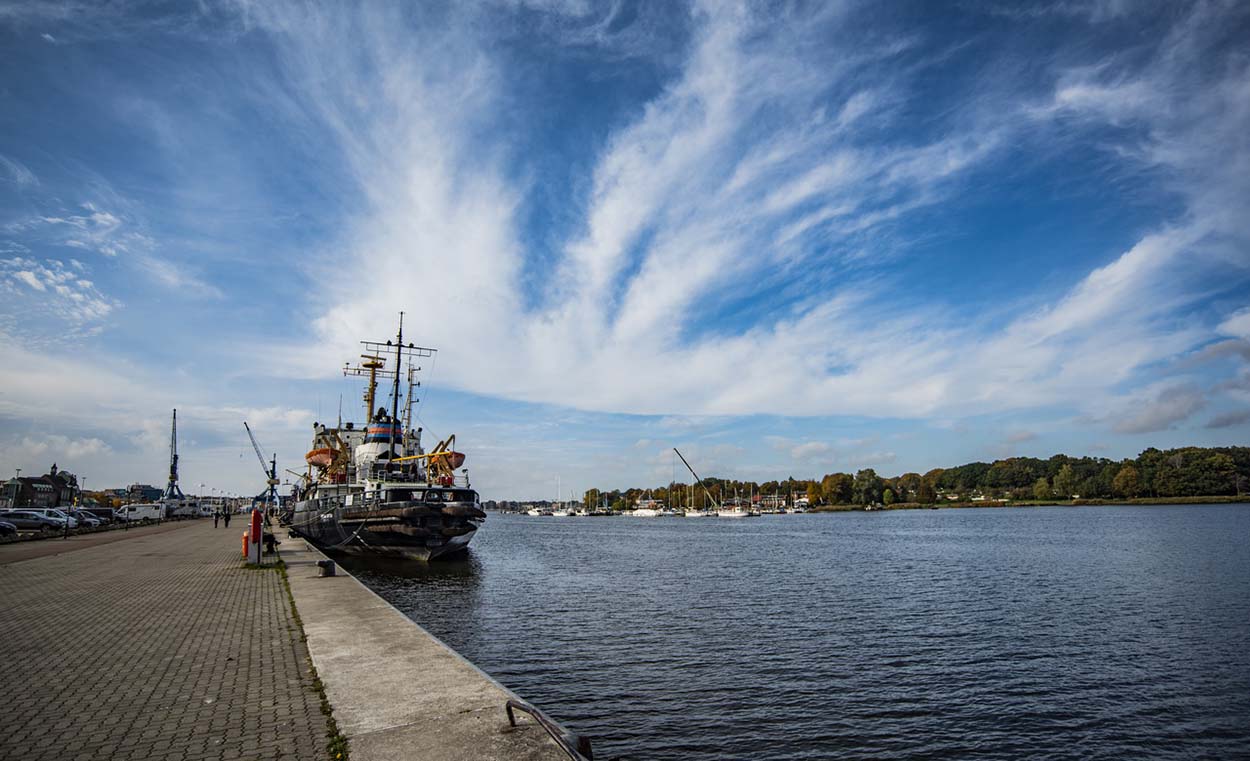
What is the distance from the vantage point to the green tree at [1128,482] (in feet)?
618

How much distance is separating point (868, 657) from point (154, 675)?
15.5 m

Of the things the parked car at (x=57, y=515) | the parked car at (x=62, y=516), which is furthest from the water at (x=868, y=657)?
the parked car at (x=62, y=516)

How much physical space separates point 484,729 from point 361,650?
5059 millimetres

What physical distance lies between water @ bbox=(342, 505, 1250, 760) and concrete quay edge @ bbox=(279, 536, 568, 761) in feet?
10.3

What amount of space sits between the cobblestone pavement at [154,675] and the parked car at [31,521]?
146 ft

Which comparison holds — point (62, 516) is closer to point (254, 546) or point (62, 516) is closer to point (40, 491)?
point (254, 546)

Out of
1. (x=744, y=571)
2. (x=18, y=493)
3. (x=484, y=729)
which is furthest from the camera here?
(x=18, y=493)

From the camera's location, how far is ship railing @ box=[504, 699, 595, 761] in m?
6.68

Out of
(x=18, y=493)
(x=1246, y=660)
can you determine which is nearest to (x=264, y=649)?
(x=1246, y=660)

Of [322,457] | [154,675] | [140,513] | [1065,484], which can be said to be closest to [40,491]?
[140,513]

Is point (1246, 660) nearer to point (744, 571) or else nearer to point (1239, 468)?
point (744, 571)

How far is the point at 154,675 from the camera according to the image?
10094 millimetres

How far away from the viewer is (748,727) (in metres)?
12.4

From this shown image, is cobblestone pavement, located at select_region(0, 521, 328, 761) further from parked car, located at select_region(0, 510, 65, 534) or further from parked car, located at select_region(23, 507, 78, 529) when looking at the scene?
parked car, located at select_region(23, 507, 78, 529)
